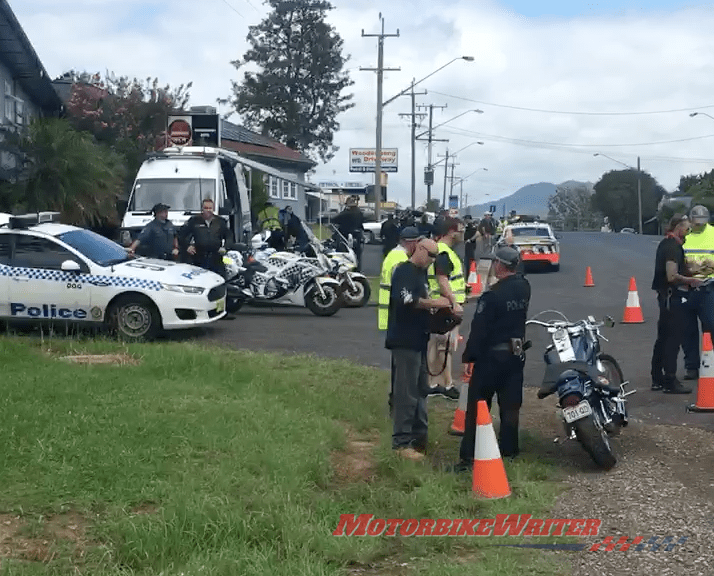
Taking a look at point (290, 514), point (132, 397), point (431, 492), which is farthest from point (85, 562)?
point (132, 397)

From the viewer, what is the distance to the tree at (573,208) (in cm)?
16009

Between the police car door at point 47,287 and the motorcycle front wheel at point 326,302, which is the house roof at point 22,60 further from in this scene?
the motorcycle front wheel at point 326,302

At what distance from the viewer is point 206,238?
16.6 meters

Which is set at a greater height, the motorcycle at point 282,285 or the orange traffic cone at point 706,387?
the motorcycle at point 282,285

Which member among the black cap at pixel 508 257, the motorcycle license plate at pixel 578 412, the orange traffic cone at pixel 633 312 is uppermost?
the black cap at pixel 508 257

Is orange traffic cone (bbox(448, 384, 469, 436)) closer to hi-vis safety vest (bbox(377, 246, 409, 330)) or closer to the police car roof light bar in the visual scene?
hi-vis safety vest (bbox(377, 246, 409, 330))

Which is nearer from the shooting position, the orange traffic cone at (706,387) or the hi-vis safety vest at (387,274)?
the hi-vis safety vest at (387,274)

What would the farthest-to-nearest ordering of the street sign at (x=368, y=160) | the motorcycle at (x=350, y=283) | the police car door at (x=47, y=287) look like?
1. the street sign at (x=368, y=160)
2. the motorcycle at (x=350, y=283)
3. the police car door at (x=47, y=287)

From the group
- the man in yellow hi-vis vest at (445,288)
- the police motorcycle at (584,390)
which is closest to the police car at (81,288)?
the man in yellow hi-vis vest at (445,288)

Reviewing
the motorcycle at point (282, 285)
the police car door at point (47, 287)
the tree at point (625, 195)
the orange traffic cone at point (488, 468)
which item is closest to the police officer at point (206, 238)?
the motorcycle at point (282, 285)

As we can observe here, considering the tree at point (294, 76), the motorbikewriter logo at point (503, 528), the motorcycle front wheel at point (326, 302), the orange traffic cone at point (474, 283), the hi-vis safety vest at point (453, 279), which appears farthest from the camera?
the tree at point (294, 76)

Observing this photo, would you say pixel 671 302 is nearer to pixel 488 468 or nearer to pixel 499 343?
pixel 499 343

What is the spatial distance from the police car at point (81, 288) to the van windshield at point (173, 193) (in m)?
7.13

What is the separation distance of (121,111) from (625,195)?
94.9m
